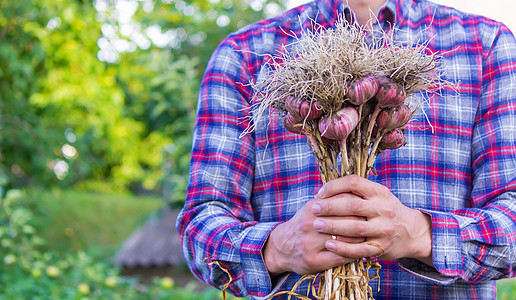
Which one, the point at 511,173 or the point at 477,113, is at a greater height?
the point at 477,113

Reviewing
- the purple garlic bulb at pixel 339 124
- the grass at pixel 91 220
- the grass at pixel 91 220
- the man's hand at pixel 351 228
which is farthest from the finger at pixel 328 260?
the grass at pixel 91 220

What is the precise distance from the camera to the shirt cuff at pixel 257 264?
3.91 feet

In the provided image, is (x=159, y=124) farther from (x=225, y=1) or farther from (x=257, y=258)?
(x=257, y=258)

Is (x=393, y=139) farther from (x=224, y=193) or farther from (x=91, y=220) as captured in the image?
(x=91, y=220)

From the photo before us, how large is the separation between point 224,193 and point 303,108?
478 millimetres

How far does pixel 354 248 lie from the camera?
1.00m

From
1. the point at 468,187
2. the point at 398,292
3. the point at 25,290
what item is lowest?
the point at 25,290

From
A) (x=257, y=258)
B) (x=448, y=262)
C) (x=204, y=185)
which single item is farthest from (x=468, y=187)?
(x=204, y=185)

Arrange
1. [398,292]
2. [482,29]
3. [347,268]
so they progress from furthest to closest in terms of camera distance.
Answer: [482,29]
[398,292]
[347,268]

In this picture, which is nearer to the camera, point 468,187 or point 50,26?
point 468,187

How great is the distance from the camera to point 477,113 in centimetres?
140

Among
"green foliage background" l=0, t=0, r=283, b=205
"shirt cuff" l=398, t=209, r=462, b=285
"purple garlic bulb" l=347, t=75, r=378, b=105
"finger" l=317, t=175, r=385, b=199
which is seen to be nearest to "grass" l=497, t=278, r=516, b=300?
"green foliage background" l=0, t=0, r=283, b=205

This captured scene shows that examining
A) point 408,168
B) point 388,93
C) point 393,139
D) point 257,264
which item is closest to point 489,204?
point 408,168

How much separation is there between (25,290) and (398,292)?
300 centimetres
